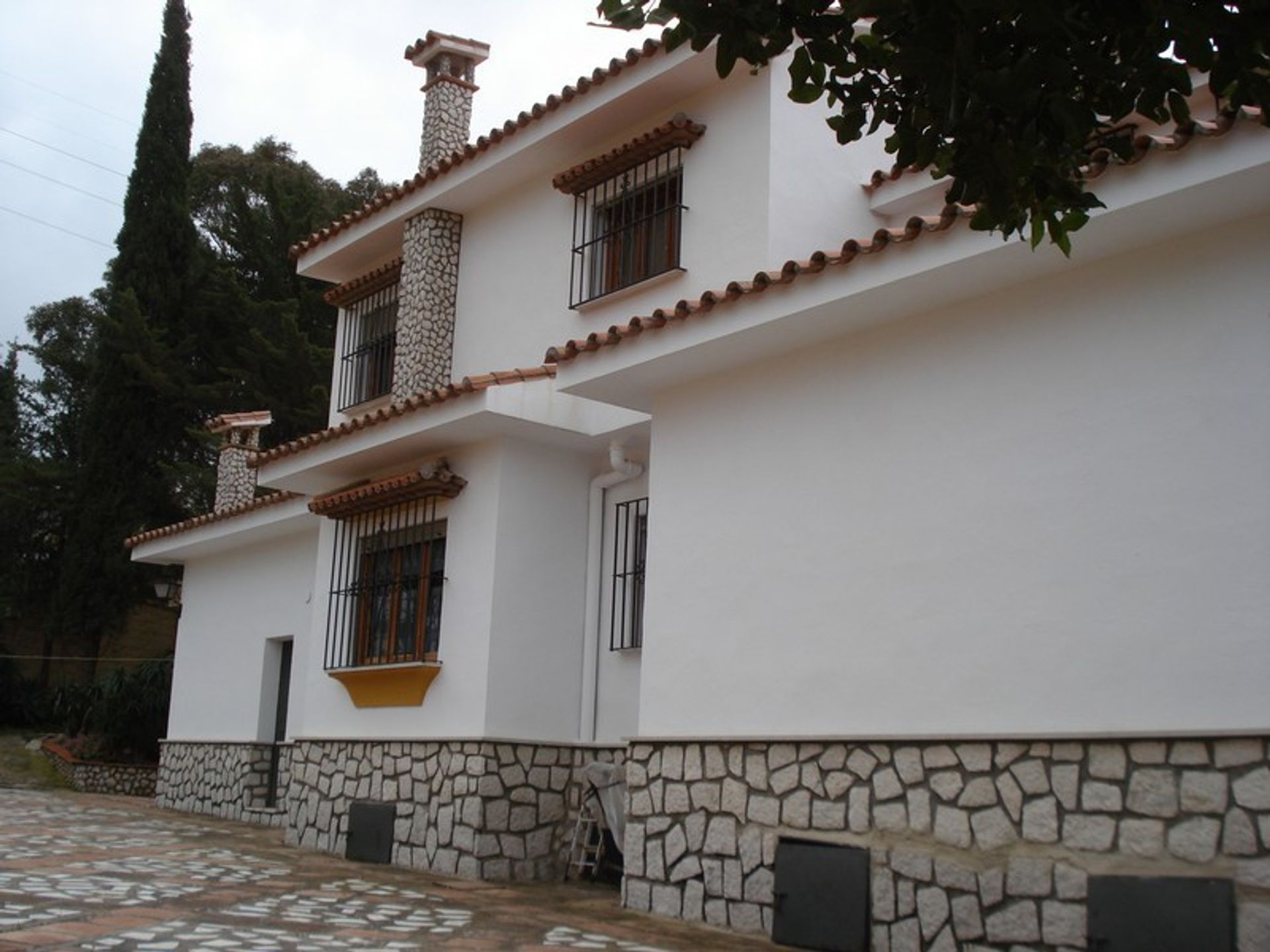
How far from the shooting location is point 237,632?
16.7 m

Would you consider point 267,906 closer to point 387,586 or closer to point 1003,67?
point 387,586

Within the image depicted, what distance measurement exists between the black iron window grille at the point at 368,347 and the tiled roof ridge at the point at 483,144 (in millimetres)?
863

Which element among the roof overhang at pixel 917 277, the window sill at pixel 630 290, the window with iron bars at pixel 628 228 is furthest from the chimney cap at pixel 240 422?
the roof overhang at pixel 917 277

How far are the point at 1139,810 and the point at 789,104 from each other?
6.88 meters

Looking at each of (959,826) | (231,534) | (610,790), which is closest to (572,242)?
(610,790)

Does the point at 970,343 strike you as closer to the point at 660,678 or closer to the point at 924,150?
the point at 660,678

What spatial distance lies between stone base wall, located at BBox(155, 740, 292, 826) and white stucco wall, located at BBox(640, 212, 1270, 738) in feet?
25.9

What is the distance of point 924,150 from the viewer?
3.92m

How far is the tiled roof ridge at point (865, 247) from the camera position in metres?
6.14

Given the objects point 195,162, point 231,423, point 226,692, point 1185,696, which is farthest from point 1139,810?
point 195,162

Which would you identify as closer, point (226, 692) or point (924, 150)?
point (924, 150)

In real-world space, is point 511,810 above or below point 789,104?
below

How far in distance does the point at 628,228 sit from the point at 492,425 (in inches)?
95.7

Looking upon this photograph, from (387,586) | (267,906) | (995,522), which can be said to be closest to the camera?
(995,522)
